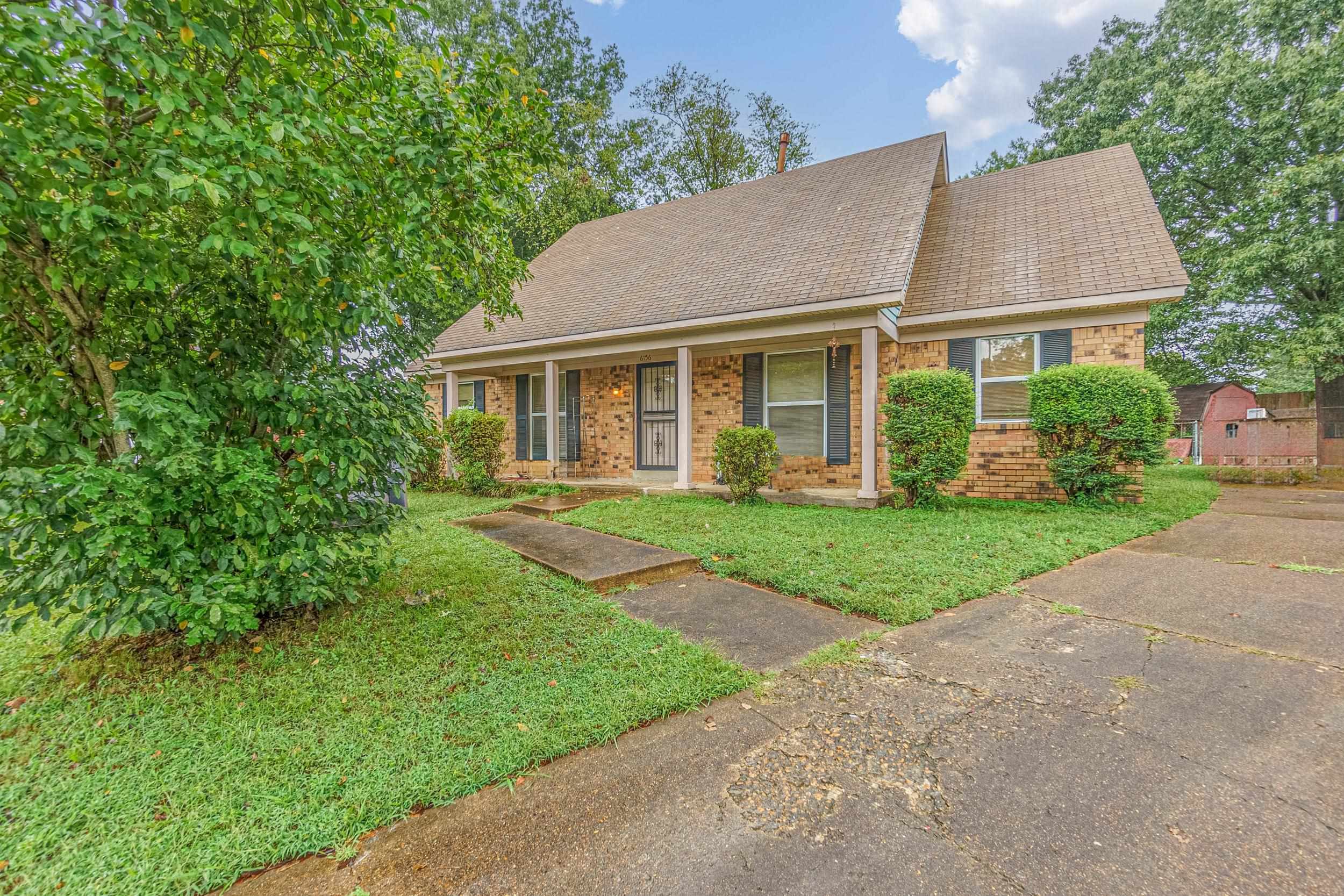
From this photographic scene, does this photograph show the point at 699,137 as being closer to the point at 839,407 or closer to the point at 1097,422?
the point at 839,407

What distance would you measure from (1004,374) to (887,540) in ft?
13.7

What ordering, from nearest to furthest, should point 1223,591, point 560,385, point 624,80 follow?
point 1223,591
point 560,385
point 624,80

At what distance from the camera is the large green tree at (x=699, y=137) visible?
19469 mm

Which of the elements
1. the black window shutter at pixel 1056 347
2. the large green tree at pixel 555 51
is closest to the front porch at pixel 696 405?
the black window shutter at pixel 1056 347

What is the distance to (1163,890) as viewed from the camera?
1445 millimetres

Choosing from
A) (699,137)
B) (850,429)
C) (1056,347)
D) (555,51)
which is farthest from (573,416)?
(555,51)

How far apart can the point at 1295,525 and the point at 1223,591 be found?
136 inches

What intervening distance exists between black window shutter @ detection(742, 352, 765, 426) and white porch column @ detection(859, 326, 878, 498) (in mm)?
1954

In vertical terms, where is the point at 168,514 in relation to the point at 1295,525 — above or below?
above

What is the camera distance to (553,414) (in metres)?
10.0

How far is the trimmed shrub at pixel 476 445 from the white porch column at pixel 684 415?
344 centimetres

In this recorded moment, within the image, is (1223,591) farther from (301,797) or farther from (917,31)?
(917,31)

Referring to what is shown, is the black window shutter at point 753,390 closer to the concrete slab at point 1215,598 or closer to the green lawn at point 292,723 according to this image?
the concrete slab at point 1215,598

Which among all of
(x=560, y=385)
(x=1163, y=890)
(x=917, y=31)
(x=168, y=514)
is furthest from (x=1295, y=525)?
(x=917, y=31)
